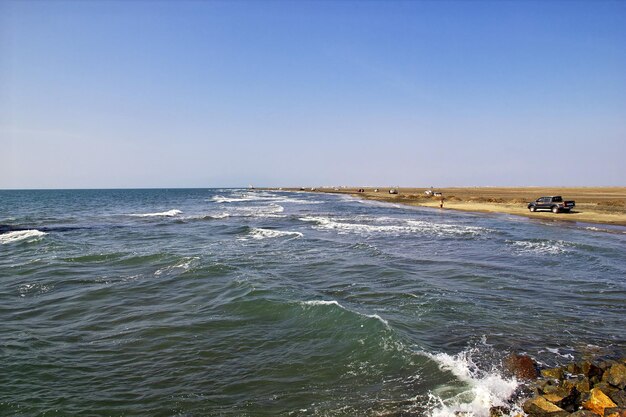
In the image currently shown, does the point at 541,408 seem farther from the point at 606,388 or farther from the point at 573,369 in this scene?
the point at 573,369

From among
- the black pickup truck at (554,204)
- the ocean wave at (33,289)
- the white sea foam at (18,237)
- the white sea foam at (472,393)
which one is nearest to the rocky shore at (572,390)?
the white sea foam at (472,393)

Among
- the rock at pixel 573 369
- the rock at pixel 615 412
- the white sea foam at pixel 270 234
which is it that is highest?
the rock at pixel 615 412

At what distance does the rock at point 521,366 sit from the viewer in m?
8.33

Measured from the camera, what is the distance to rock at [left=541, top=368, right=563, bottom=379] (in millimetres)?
8141

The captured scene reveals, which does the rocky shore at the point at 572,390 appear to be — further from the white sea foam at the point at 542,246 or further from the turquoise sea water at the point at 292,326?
the white sea foam at the point at 542,246

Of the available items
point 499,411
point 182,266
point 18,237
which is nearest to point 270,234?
point 182,266

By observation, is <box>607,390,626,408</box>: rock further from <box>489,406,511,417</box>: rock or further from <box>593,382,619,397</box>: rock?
<box>489,406,511,417</box>: rock

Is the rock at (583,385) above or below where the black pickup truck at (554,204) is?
below

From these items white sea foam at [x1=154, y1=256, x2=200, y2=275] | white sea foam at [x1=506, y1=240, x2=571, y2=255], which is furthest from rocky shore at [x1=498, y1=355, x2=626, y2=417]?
white sea foam at [x1=506, y1=240, x2=571, y2=255]

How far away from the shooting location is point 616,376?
7344 millimetres

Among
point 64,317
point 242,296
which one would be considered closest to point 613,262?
point 242,296

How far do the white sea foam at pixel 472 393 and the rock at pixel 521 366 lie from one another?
35cm

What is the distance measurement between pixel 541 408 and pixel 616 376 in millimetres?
2008

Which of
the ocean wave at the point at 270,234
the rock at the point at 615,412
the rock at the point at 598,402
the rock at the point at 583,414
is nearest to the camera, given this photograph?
the rock at the point at 615,412
